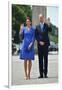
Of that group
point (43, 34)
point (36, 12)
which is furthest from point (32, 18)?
point (43, 34)

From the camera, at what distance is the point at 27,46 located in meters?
1.85

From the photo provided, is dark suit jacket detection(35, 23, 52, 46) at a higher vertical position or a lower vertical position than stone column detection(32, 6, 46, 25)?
lower

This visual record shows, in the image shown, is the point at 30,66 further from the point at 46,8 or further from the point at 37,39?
the point at 46,8

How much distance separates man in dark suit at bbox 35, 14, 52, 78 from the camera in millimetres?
1870

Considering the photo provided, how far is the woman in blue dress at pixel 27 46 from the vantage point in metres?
1.83

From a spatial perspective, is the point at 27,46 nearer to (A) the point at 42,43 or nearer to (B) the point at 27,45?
(B) the point at 27,45

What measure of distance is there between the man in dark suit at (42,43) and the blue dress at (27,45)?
0.16 ft

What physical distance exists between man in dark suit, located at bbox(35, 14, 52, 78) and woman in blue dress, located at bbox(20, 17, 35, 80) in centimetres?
6

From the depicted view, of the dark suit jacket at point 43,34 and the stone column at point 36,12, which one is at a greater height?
the stone column at point 36,12

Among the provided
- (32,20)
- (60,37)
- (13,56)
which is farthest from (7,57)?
(60,37)

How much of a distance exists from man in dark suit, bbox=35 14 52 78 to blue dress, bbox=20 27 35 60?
48 mm

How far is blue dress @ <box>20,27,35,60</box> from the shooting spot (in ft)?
6.01

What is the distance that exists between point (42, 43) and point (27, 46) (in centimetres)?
14

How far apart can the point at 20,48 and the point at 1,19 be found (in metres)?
0.30
